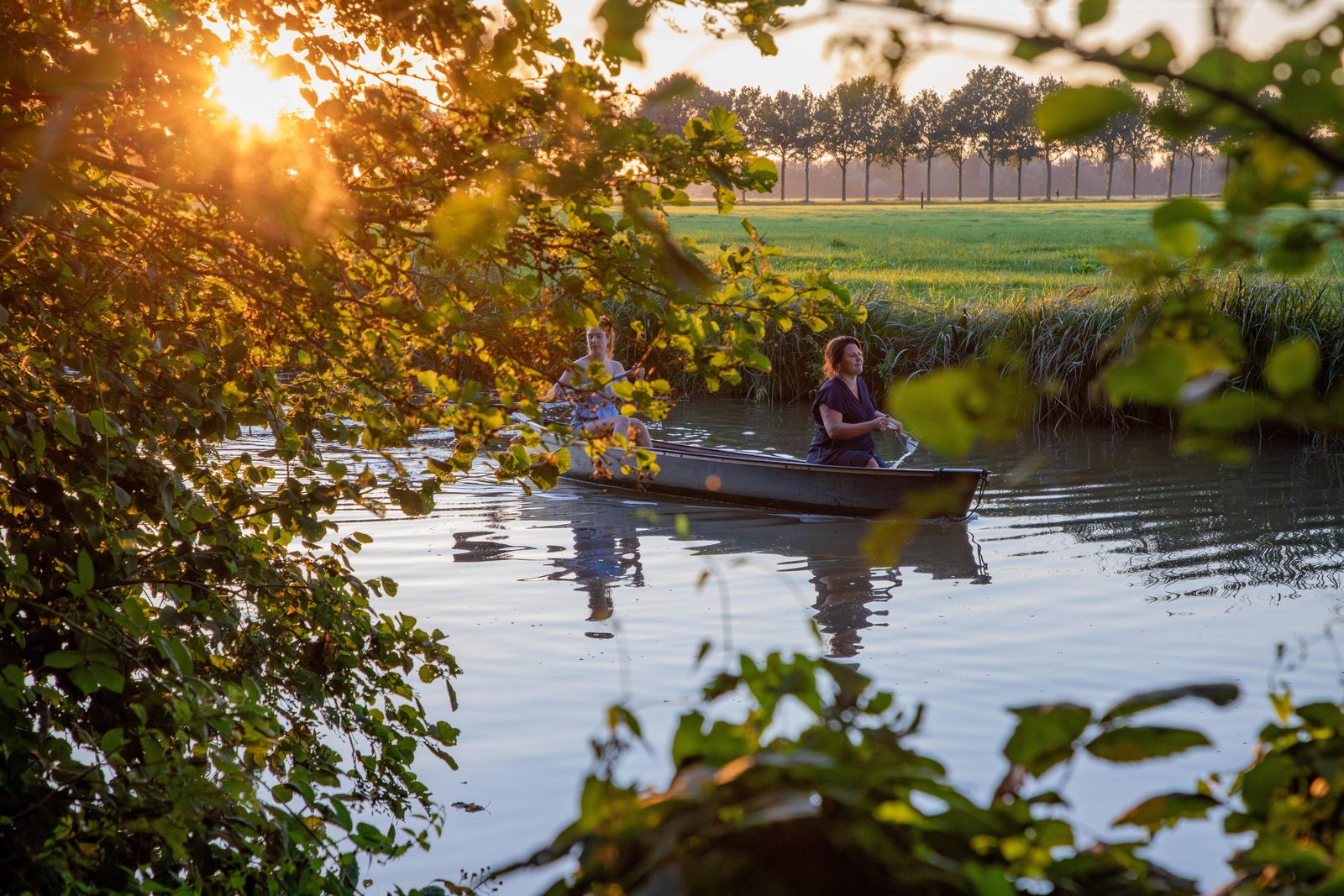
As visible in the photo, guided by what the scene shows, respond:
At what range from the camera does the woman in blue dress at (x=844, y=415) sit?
11062 millimetres

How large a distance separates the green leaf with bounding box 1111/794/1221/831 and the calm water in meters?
1.95

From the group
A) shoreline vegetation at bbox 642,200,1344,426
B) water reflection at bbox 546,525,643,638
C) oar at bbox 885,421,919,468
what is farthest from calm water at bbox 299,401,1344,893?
shoreline vegetation at bbox 642,200,1344,426

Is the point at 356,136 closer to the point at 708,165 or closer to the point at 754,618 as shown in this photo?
the point at 708,165

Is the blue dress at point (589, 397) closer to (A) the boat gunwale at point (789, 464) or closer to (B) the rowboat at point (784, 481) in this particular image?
(B) the rowboat at point (784, 481)

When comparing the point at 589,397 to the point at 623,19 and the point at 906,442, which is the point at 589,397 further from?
the point at 906,442

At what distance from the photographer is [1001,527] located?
11305 mm

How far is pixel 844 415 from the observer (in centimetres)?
1147

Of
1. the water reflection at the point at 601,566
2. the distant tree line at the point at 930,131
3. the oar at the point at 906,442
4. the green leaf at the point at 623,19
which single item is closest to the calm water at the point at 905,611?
the water reflection at the point at 601,566

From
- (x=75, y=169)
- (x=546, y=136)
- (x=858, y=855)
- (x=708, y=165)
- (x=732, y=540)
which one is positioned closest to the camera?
(x=858, y=855)

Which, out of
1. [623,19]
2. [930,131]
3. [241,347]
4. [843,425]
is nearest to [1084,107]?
[623,19]

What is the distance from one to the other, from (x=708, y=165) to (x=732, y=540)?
27.8ft

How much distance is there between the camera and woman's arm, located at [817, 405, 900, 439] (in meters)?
11.3

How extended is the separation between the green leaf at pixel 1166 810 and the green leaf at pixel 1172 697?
10 centimetres

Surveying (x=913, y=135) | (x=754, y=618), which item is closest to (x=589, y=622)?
(x=754, y=618)
